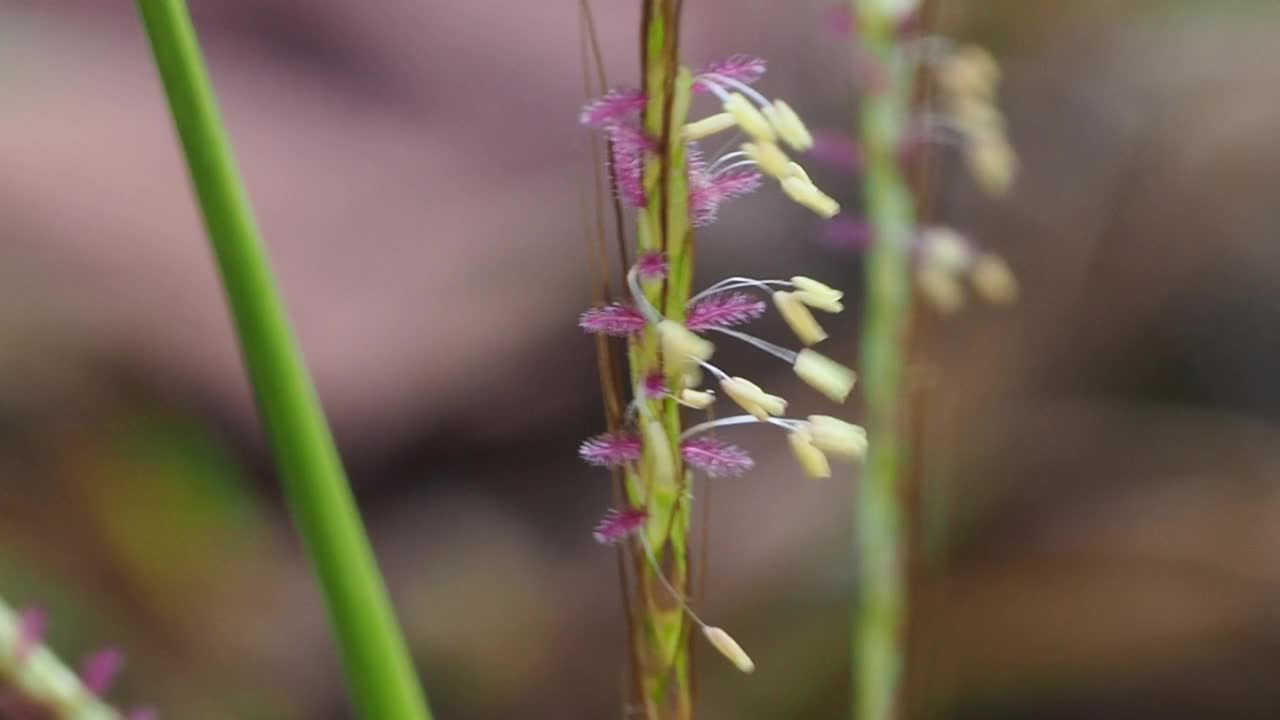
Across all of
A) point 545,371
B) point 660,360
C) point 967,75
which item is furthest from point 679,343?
point 545,371

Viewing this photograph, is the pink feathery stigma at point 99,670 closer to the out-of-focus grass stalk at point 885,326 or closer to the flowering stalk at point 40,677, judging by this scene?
the flowering stalk at point 40,677

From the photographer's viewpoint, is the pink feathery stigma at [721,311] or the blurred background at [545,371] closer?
the pink feathery stigma at [721,311]

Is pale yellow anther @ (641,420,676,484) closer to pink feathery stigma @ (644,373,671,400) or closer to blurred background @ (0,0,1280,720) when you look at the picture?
pink feathery stigma @ (644,373,671,400)

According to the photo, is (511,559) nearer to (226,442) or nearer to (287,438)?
(226,442)

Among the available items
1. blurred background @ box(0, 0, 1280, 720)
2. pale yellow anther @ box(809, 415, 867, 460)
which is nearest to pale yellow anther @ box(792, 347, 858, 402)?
pale yellow anther @ box(809, 415, 867, 460)

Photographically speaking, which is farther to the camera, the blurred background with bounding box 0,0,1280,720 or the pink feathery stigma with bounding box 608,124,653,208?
the blurred background with bounding box 0,0,1280,720

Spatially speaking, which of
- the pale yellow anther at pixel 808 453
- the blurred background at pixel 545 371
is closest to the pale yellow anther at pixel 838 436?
the pale yellow anther at pixel 808 453
